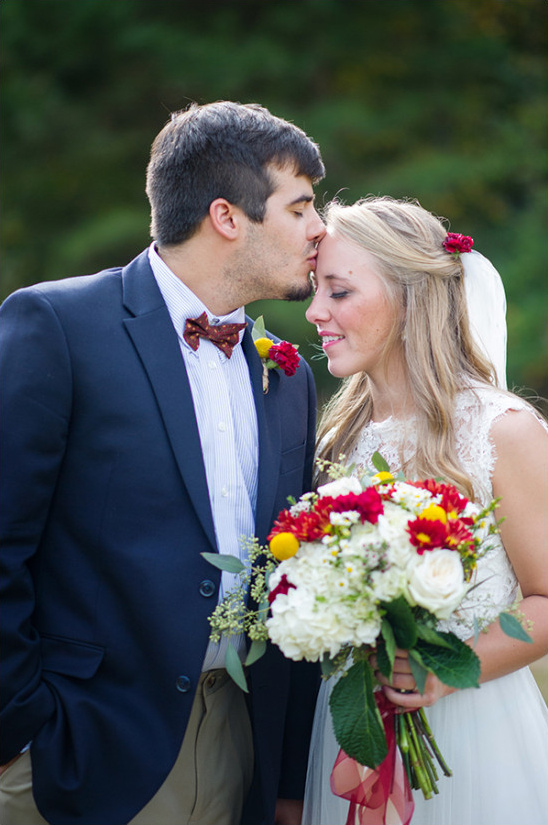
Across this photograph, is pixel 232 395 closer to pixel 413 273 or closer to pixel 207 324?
pixel 207 324

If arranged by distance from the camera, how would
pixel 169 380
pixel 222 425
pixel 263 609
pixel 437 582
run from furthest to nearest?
pixel 222 425
pixel 169 380
pixel 263 609
pixel 437 582

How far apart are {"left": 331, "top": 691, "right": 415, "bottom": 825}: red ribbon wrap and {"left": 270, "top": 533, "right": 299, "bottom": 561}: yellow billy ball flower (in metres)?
0.63

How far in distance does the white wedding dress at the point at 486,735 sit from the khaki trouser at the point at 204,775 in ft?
1.17

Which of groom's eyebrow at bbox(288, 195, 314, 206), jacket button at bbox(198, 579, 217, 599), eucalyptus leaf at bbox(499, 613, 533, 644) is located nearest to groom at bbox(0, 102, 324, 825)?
jacket button at bbox(198, 579, 217, 599)

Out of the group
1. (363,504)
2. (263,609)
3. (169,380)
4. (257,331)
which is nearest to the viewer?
(363,504)

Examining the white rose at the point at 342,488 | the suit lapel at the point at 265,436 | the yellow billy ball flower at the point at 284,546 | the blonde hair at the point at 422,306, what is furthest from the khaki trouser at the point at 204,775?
the blonde hair at the point at 422,306

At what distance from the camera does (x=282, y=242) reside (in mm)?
3244

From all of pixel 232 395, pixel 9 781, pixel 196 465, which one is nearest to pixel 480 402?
pixel 232 395

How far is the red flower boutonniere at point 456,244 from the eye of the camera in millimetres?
3463

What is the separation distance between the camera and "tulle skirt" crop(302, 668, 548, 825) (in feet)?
9.70

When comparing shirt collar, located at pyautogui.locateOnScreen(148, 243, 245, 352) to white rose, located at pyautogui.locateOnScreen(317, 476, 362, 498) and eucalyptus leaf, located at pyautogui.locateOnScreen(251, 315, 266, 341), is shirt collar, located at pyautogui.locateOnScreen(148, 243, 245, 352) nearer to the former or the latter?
eucalyptus leaf, located at pyautogui.locateOnScreen(251, 315, 266, 341)

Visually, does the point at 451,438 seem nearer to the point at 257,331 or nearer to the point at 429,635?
the point at 257,331

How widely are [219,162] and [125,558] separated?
146cm

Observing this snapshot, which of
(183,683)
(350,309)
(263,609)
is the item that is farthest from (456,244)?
(183,683)
